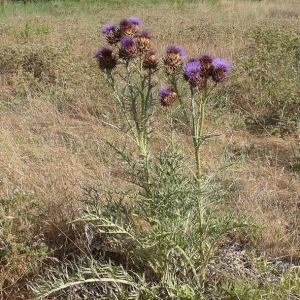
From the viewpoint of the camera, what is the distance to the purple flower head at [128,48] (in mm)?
2395

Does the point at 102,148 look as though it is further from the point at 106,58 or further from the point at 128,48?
the point at 128,48

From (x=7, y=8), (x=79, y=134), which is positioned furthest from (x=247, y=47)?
(x=7, y=8)

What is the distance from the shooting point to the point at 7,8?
52.7ft

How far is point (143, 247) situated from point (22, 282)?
2.75 feet

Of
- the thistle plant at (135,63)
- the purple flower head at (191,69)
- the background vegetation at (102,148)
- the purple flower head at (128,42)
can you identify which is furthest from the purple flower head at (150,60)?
the background vegetation at (102,148)

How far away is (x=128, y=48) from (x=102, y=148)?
2.08m

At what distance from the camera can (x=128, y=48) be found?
94.3 inches

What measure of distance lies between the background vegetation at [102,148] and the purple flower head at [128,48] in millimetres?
750

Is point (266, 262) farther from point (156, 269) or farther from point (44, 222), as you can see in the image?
point (44, 222)

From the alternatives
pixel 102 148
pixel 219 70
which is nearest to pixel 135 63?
pixel 219 70

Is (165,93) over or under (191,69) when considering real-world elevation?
under

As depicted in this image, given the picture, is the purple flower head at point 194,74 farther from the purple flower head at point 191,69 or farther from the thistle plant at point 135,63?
the thistle plant at point 135,63

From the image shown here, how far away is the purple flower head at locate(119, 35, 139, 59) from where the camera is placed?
2.39 meters

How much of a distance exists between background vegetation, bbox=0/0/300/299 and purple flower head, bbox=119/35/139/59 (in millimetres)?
750
